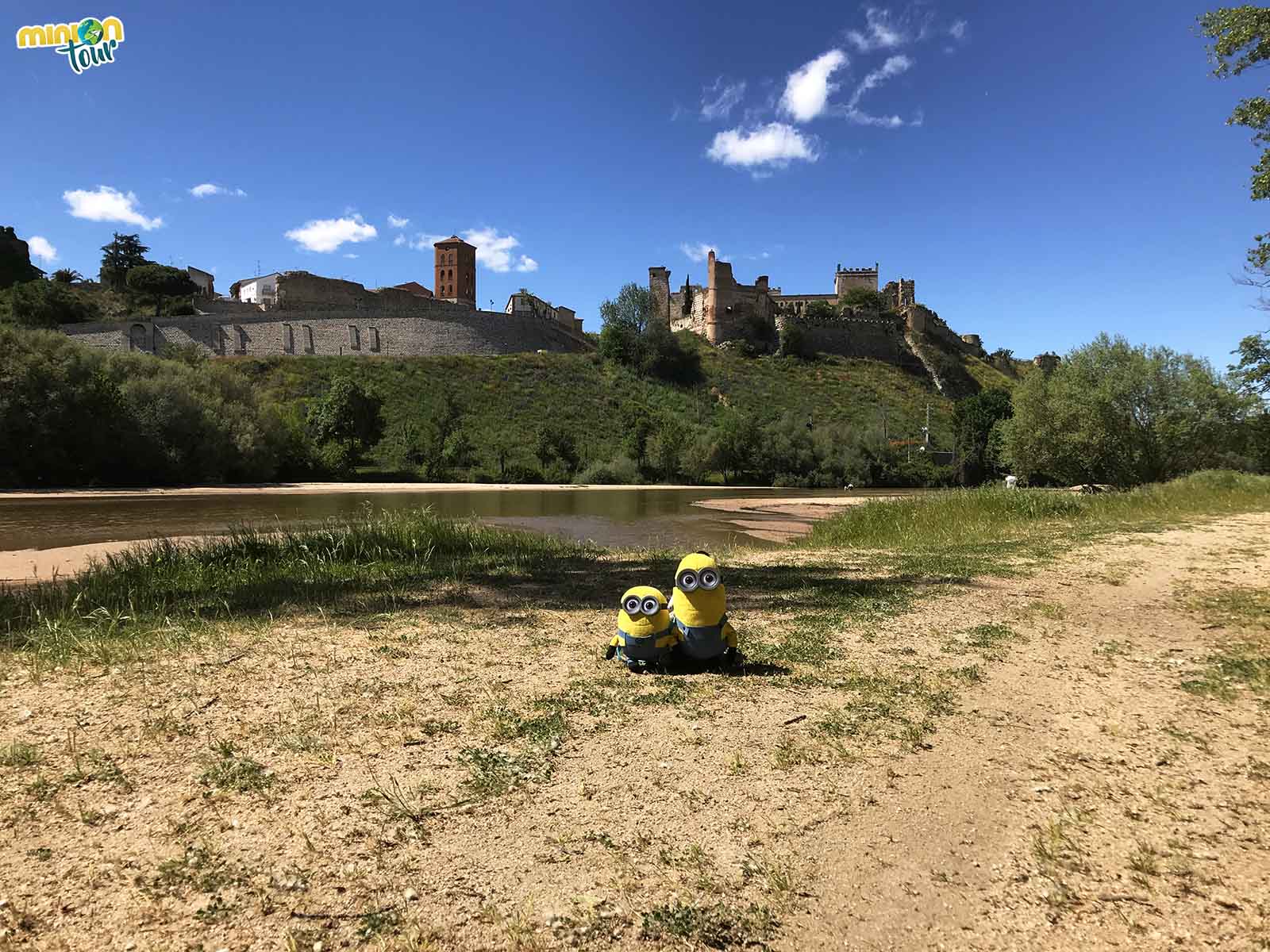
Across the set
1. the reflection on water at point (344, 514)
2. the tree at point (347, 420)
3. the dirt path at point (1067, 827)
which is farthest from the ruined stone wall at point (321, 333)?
the dirt path at point (1067, 827)

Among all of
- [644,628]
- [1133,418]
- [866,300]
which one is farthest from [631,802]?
[866,300]

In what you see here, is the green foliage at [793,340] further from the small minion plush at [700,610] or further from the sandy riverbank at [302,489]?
the small minion plush at [700,610]

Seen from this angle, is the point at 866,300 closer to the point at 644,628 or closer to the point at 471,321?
the point at 471,321

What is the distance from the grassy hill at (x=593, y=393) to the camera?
5444 centimetres

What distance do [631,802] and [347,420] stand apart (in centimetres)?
4729

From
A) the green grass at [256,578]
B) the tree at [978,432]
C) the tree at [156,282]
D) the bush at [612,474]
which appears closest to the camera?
the green grass at [256,578]

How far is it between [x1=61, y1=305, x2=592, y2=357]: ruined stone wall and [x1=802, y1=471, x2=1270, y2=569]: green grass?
56202 mm

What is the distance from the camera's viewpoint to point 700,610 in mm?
Answer: 4816

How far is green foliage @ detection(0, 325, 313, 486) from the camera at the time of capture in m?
31.9

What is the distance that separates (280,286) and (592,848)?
256 feet

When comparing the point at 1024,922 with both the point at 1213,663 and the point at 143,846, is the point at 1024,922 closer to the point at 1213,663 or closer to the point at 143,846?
the point at 143,846

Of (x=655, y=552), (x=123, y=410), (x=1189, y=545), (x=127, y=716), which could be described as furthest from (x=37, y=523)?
(x=1189, y=545)

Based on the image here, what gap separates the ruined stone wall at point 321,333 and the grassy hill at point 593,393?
15.0 ft

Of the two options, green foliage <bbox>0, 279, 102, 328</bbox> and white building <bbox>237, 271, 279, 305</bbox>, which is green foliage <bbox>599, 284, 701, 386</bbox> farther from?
green foliage <bbox>0, 279, 102, 328</bbox>
